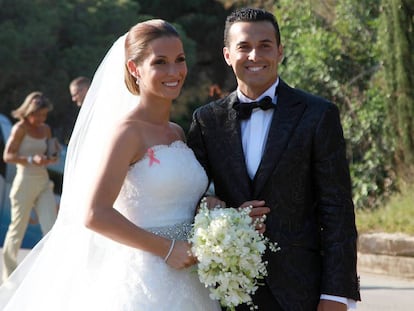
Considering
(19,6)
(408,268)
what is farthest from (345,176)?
(19,6)

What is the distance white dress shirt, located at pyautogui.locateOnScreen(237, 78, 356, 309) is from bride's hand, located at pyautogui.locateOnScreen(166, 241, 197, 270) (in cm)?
44

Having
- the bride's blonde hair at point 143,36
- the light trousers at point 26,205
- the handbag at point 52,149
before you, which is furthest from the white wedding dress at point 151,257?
the handbag at point 52,149

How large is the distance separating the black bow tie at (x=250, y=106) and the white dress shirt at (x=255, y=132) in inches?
1.0

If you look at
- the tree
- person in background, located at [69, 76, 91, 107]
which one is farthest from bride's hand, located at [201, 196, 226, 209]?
the tree

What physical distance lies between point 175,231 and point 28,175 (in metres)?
6.03

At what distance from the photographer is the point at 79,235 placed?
482cm

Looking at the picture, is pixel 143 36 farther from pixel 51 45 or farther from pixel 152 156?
pixel 51 45

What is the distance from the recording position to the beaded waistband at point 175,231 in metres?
4.45

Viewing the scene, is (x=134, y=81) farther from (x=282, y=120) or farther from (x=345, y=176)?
(x=345, y=176)

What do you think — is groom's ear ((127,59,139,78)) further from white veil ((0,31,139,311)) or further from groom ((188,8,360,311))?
groom ((188,8,360,311))

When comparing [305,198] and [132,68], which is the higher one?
[132,68]

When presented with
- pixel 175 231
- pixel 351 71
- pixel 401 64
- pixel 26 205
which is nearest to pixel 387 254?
pixel 401 64

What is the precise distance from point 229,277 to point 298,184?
0.54m

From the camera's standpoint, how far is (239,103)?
4418 millimetres
